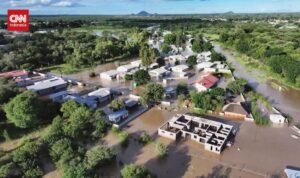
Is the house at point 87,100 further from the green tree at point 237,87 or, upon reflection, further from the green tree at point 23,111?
the green tree at point 237,87

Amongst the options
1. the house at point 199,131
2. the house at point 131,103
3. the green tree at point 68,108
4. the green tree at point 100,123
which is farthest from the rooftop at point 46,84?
the house at point 199,131

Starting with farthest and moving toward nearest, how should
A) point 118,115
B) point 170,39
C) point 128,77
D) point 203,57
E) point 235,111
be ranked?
point 170,39 → point 203,57 → point 128,77 → point 235,111 → point 118,115

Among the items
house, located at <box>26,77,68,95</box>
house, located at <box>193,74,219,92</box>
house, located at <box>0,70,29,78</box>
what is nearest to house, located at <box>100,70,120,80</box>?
house, located at <box>26,77,68,95</box>

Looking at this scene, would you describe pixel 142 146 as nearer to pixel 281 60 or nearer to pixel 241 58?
pixel 281 60

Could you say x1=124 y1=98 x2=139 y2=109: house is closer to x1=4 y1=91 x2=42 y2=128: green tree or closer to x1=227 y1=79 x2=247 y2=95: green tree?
x1=4 y1=91 x2=42 y2=128: green tree

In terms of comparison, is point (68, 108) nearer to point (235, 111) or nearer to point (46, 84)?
point (46, 84)

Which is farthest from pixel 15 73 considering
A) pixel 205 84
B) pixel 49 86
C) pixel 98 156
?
pixel 98 156

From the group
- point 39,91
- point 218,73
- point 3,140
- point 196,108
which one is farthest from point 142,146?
point 218,73
